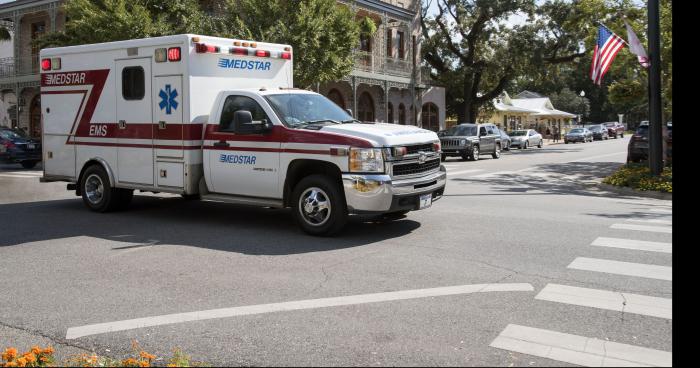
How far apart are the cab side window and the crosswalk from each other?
4876mm

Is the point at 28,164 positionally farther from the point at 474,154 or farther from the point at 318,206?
the point at 318,206

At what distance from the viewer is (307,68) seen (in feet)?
79.2

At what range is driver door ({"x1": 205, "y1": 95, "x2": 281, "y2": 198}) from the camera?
9.16m

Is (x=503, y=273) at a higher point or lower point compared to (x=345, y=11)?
lower

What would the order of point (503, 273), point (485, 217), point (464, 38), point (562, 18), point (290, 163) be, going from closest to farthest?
point (503, 273)
point (290, 163)
point (485, 217)
point (562, 18)
point (464, 38)

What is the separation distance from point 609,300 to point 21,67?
3364cm

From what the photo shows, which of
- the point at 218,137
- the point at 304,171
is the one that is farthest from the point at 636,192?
the point at 218,137

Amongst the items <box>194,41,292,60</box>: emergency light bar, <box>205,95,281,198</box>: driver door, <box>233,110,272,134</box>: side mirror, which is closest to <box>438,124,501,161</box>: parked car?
<box>194,41,292,60</box>: emergency light bar

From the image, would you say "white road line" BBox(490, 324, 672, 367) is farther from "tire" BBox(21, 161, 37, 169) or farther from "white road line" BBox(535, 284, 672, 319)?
"tire" BBox(21, 161, 37, 169)

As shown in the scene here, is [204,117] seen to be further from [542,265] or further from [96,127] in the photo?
[542,265]

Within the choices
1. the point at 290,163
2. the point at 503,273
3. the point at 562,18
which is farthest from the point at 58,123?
the point at 562,18

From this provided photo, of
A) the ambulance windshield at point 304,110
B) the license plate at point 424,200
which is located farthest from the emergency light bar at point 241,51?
the license plate at point 424,200

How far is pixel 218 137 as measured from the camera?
379 inches
